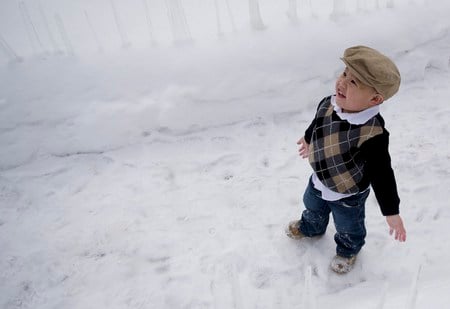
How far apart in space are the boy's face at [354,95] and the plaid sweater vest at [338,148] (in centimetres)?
8

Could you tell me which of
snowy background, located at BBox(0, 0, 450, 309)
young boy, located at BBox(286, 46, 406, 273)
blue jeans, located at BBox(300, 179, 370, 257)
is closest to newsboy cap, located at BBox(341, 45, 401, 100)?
young boy, located at BBox(286, 46, 406, 273)

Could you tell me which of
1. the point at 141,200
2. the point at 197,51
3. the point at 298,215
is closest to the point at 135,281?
the point at 141,200

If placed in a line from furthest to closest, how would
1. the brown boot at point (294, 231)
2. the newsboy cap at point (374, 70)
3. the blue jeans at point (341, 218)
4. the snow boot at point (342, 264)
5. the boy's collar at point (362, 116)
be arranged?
1. the brown boot at point (294, 231)
2. the snow boot at point (342, 264)
3. the blue jeans at point (341, 218)
4. the boy's collar at point (362, 116)
5. the newsboy cap at point (374, 70)

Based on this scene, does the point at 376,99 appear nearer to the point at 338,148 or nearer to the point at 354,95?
the point at 354,95

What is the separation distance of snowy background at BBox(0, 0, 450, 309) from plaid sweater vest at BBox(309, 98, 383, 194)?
1.91 feet

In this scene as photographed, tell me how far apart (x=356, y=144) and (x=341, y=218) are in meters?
0.55

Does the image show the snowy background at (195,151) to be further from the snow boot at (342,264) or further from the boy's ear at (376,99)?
the boy's ear at (376,99)

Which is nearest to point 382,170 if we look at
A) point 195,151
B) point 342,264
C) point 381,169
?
point 381,169

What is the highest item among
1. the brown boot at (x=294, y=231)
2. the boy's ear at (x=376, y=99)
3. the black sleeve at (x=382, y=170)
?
the boy's ear at (x=376, y=99)

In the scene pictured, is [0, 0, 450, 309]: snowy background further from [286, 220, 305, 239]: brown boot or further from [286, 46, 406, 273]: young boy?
[286, 46, 406, 273]: young boy

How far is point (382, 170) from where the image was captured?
1455 mm

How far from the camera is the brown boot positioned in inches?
86.4

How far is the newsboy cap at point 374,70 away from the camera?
1.24 metres

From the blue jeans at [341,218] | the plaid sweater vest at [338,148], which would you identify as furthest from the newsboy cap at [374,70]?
the blue jeans at [341,218]
